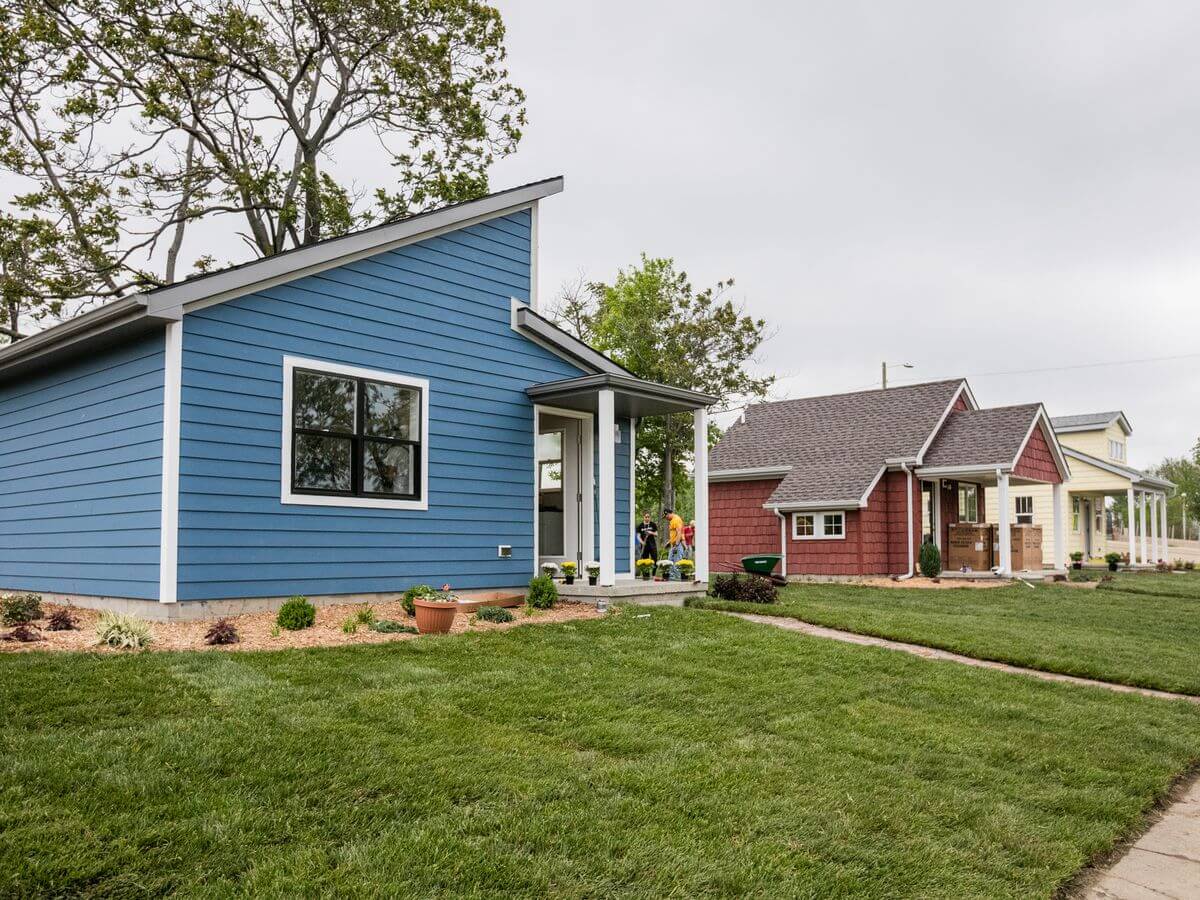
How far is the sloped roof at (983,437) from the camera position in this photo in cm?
2117

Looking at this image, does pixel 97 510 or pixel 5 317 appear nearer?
pixel 97 510

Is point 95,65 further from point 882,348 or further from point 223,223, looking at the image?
point 882,348

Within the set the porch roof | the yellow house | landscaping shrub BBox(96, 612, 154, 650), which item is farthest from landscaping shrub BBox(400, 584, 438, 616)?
the yellow house

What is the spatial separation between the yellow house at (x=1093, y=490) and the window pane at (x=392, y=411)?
76.7ft

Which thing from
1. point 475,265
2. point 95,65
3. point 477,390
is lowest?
point 477,390

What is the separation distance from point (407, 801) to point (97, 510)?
7.65 meters

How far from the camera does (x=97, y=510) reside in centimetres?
983

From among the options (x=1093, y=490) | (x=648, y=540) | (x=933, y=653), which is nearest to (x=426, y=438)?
(x=933, y=653)

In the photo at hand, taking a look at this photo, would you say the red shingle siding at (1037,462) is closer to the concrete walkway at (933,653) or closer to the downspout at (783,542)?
the downspout at (783,542)

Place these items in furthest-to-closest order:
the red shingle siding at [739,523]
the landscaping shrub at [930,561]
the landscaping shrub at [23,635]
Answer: the red shingle siding at [739,523] < the landscaping shrub at [930,561] < the landscaping shrub at [23,635]

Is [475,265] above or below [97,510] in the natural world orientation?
above

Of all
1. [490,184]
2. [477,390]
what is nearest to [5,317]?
[490,184]

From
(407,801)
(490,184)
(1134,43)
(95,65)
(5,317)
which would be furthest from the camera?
(490,184)

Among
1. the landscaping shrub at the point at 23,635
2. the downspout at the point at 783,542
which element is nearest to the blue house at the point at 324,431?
the landscaping shrub at the point at 23,635
